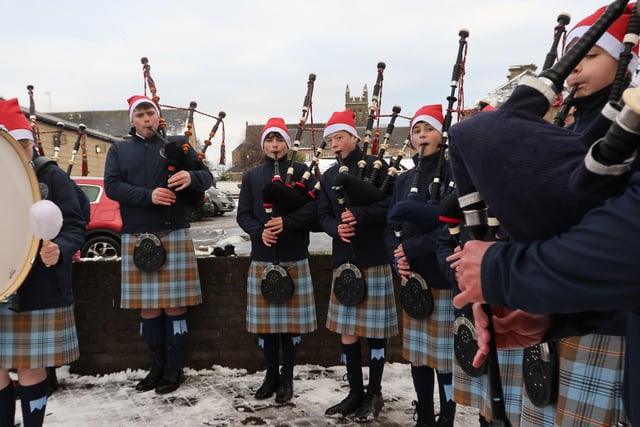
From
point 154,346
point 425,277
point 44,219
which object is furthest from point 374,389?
point 44,219

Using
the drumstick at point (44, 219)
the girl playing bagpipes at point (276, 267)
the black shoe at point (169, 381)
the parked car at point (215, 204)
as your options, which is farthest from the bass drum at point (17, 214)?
the parked car at point (215, 204)

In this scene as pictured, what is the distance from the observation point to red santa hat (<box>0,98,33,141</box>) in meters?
2.22

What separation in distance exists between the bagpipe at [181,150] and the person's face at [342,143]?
855mm

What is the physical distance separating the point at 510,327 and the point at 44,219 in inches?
68.5

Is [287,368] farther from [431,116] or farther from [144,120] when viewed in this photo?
[144,120]

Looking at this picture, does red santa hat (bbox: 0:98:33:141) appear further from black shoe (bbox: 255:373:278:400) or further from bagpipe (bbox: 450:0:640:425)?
bagpipe (bbox: 450:0:640:425)

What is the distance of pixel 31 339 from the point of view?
2.16 metres

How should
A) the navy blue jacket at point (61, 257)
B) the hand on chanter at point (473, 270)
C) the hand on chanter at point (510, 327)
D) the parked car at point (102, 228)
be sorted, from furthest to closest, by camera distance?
the parked car at point (102, 228), the navy blue jacket at point (61, 257), the hand on chanter at point (510, 327), the hand on chanter at point (473, 270)

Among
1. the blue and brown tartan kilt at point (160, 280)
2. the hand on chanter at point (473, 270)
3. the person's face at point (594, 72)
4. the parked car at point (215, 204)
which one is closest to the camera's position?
the hand on chanter at point (473, 270)

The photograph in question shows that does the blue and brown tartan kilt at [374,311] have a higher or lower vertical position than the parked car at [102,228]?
lower

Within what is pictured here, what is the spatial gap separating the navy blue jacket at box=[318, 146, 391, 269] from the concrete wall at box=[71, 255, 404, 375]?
0.52 m

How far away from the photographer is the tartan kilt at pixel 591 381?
3.93 feet

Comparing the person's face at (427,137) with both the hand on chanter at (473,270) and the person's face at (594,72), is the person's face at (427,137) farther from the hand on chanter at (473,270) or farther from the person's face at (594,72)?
the hand on chanter at (473,270)

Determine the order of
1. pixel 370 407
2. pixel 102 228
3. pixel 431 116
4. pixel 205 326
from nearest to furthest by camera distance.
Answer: pixel 431 116 → pixel 370 407 → pixel 205 326 → pixel 102 228
